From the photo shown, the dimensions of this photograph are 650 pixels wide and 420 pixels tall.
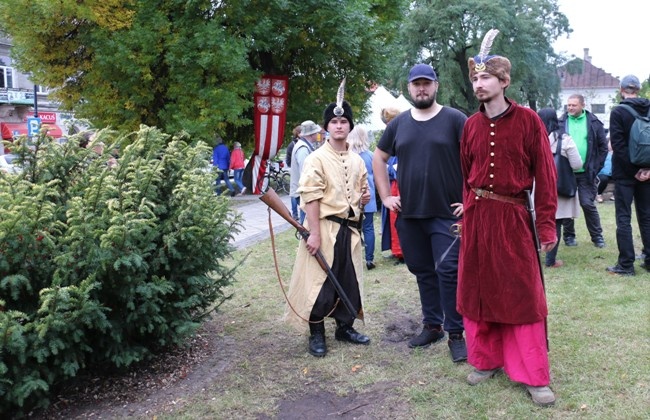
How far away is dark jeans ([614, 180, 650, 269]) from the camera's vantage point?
6152mm

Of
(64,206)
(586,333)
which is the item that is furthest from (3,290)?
(586,333)

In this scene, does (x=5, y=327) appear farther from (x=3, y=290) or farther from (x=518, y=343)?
(x=518, y=343)

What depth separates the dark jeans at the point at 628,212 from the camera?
20.2 feet

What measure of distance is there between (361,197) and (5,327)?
2.53 meters

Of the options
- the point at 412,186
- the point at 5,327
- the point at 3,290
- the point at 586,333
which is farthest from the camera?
the point at 586,333

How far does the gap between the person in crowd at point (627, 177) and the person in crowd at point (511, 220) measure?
3.05 m

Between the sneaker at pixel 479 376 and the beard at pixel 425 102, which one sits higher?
the beard at pixel 425 102

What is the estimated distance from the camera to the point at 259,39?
45.3ft

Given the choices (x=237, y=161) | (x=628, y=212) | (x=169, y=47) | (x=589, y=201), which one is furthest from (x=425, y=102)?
(x=237, y=161)

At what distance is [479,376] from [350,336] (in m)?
→ 1.19

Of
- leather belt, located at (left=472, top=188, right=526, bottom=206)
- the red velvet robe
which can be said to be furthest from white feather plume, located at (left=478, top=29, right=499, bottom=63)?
leather belt, located at (left=472, top=188, right=526, bottom=206)

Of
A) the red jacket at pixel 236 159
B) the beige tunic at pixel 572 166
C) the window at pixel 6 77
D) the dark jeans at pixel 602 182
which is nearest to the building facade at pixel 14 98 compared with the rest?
the window at pixel 6 77

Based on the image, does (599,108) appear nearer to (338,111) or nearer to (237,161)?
(237,161)

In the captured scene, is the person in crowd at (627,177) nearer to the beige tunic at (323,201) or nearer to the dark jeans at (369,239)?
the dark jeans at (369,239)
